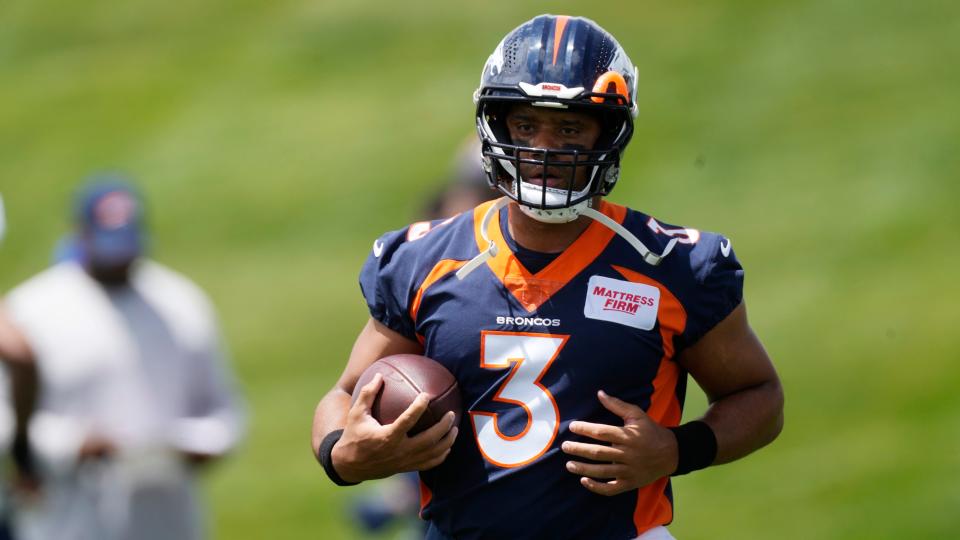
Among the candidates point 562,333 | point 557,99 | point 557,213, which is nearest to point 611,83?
point 557,99

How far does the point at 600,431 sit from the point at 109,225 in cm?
403

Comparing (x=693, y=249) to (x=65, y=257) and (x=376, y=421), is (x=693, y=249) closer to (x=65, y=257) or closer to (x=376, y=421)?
(x=376, y=421)

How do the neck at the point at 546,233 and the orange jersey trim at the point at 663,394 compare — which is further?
the neck at the point at 546,233

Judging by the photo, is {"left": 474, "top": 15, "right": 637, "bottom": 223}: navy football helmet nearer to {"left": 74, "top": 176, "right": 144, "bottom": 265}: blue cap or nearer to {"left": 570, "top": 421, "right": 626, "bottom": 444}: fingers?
{"left": 570, "top": 421, "right": 626, "bottom": 444}: fingers

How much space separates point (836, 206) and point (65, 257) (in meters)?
6.78

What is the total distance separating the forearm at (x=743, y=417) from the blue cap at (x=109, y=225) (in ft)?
12.6

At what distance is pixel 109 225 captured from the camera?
7.43m

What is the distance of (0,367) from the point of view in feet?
22.0

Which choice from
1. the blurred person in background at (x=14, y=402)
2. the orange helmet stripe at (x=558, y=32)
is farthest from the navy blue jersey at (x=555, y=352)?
the blurred person in background at (x=14, y=402)

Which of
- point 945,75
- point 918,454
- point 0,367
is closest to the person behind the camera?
point 0,367

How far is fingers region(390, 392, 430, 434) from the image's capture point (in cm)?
394

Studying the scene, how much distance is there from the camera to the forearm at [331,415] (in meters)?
4.34

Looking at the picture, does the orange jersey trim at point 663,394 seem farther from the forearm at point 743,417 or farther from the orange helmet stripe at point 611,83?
the orange helmet stripe at point 611,83

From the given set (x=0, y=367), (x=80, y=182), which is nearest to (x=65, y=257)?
(x=0, y=367)
